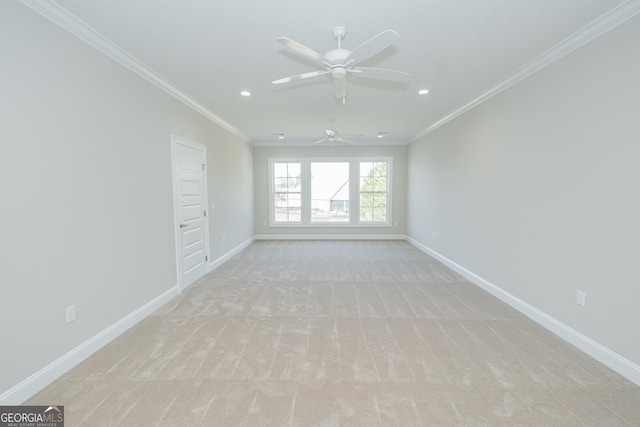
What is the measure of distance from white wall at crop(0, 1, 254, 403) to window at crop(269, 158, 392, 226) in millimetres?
4267

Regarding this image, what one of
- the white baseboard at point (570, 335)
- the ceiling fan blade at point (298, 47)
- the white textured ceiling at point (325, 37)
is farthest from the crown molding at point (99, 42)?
the white baseboard at point (570, 335)

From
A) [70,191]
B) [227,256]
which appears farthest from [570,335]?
[227,256]

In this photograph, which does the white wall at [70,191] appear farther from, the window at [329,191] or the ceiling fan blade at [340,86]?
the window at [329,191]

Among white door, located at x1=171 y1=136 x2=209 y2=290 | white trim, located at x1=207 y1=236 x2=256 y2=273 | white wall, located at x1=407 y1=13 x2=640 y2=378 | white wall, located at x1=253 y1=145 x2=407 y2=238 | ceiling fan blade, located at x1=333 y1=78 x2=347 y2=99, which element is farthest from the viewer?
white wall, located at x1=253 y1=145 x2=407 y2=238

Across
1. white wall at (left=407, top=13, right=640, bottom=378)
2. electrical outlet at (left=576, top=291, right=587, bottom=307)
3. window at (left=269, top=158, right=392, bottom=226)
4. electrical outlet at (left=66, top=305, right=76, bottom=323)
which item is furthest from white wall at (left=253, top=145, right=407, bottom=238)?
electrical outlet at (left=66, top=305, right=76, bottom=323)

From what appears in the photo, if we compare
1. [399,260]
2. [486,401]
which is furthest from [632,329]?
[399,260]

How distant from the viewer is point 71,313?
6.81 feet

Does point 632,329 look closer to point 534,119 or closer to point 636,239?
point 636,239

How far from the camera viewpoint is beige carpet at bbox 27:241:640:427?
164cm

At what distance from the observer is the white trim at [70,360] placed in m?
1.69

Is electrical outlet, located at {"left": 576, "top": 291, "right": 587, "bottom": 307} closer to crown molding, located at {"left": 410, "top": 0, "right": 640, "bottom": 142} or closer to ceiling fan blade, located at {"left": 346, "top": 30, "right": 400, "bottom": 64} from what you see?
crown molding, located at {"left": 410, "top": 0, "right": 640, "bottom": 142}

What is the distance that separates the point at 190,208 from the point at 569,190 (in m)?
4.38

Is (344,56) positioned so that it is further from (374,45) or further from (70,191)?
(70,191)

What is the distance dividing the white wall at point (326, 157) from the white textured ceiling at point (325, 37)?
340 cm
